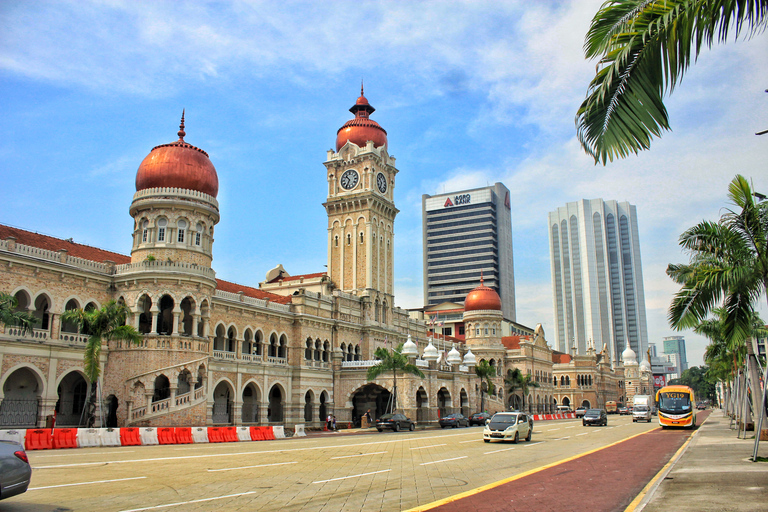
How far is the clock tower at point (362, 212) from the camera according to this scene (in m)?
56.8

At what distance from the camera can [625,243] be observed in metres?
169

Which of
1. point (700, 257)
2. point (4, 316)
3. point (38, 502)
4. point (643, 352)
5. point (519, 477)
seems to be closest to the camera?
point (38, 502)

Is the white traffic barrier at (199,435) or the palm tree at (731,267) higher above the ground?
the palm tree at (731,267)

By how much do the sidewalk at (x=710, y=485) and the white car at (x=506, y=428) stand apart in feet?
24.2

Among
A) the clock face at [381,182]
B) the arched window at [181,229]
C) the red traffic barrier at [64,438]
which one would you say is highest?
the clock face at [381,182]

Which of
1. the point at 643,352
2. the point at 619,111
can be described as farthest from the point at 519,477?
the point at 643,352

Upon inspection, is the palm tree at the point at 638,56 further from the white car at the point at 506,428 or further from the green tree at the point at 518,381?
the green tree at the point at 518,381

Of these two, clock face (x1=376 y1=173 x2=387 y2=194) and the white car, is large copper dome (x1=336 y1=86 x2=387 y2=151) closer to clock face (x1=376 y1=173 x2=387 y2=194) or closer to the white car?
clock face (x1=376 y1=173 x2=387 y2=194)

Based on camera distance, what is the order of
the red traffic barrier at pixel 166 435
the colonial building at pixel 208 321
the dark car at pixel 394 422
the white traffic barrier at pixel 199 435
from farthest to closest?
the dark car at pixel 394 422, the colonial building at pixel 208 321, the white traffic barrier at pixel 199 435, the red traffic barrier at pixel 166 435

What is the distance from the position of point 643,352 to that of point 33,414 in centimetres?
16307

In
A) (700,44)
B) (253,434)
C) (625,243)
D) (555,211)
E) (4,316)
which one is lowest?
(253,434)

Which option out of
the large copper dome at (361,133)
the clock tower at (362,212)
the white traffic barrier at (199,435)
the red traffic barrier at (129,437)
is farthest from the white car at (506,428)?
the large copper dome at (361,133)

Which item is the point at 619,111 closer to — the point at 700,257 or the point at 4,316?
the point at 700,257

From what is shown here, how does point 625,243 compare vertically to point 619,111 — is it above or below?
above
